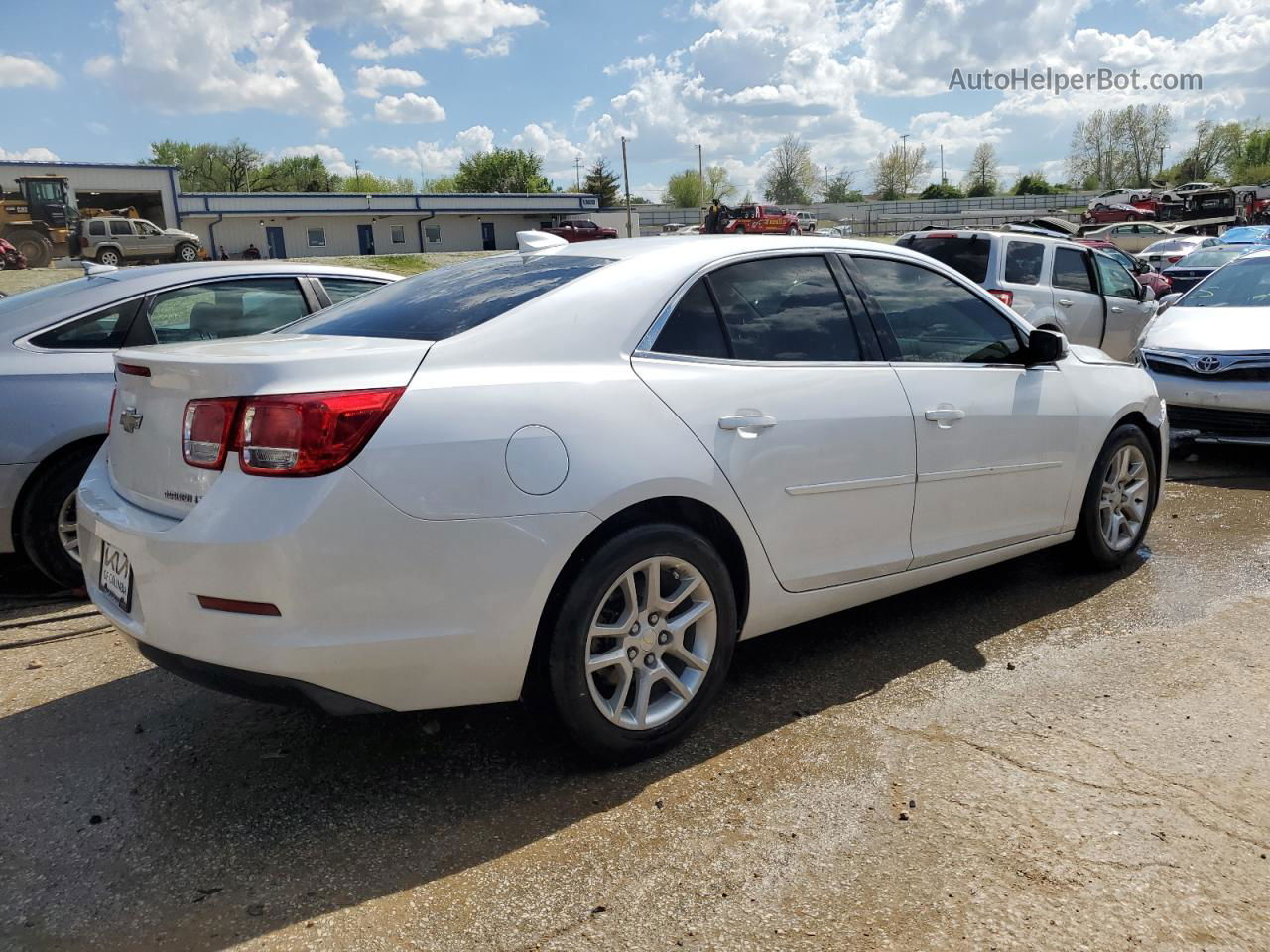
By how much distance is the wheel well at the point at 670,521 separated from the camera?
2.82 meters

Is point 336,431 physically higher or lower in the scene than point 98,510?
higher

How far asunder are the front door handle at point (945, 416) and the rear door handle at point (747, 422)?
82cm

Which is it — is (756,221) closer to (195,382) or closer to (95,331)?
(95,331)

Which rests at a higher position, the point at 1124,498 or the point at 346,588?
the point at 346,588

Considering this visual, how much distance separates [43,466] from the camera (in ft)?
14.9

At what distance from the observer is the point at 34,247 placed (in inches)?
1510

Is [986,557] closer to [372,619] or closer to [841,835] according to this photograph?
[841,835]

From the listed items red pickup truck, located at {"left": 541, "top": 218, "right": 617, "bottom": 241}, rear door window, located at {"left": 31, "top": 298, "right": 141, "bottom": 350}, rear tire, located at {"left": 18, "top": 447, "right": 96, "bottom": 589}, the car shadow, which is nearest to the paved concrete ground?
the car shadow

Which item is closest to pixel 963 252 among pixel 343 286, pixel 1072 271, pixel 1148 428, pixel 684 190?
pixel 1072 271

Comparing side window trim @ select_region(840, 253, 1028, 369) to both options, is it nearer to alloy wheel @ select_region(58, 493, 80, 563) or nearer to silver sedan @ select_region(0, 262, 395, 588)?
silver sedan @ select_region(0, 262, 395, 588)

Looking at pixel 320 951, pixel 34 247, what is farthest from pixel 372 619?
pixel 34 247

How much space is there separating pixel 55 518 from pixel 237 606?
268 centimetres

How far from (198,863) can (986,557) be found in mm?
3071

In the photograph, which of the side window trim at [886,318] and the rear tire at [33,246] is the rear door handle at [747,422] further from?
the rear tire at [33,246]
